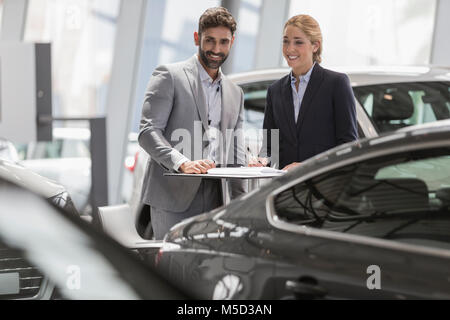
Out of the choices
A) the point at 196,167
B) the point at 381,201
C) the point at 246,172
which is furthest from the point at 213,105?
the point at 381,201

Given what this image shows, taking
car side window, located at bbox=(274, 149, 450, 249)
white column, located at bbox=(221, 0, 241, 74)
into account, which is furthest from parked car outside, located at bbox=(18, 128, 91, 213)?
car side window, located at bbox=(274, 149, 450, 249)

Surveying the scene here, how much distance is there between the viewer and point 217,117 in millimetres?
2895

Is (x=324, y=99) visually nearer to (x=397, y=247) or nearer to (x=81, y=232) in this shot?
(x=397, y=247)

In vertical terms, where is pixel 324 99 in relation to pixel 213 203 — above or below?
above

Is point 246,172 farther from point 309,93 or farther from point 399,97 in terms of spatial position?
point 399,97

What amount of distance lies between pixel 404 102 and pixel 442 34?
3362mm

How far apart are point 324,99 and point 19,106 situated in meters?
1.54

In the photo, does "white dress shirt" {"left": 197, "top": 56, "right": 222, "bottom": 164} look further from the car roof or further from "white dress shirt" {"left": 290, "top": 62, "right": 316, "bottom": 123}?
the car roof

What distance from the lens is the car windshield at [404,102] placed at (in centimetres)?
365

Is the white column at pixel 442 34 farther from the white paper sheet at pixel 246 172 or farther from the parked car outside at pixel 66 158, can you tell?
the white paper sheet at pixel 246 172

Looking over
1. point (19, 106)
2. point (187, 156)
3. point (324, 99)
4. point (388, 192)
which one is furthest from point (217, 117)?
point (19, 106)

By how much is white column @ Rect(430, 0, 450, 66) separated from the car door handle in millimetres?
5353

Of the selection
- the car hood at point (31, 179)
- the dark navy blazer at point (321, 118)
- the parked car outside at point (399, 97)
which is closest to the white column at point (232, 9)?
the parked car outside at point (399, 97)

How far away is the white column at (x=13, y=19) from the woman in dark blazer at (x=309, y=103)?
16.3ft
